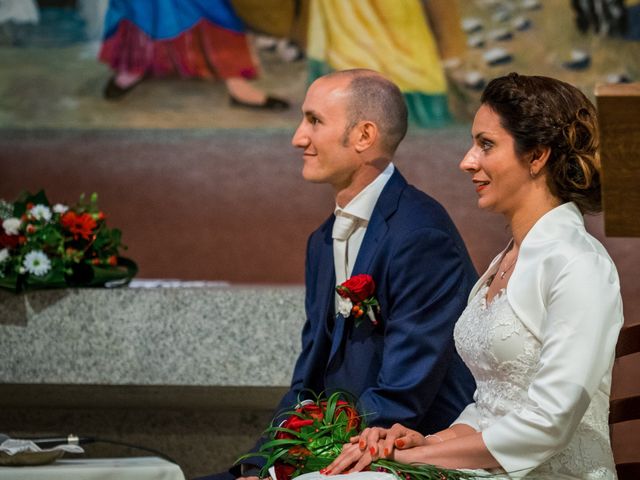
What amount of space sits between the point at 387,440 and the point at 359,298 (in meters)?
0.80

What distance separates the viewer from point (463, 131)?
19.1 feet

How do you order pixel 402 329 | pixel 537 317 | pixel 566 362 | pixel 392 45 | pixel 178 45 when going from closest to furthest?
pixel 566 362 < pixel 537 317 < pixel 402 329 < pixel 392 45 < pixel 178 45

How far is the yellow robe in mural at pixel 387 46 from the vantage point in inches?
231

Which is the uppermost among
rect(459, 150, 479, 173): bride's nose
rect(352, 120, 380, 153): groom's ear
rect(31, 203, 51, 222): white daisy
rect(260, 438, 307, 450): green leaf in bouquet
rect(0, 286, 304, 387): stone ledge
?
rect(459, 150, 479, 173): bride's nose

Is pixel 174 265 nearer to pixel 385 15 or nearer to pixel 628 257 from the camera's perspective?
pixel 385 15

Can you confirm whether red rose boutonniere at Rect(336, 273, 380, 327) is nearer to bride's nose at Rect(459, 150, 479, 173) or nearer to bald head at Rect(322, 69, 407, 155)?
bald head at Rect(322, 69, 407, 155)

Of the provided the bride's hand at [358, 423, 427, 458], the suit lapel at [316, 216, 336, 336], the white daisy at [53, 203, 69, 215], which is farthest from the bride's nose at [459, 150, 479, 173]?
the white daisy at [53, 203, 69, 215]

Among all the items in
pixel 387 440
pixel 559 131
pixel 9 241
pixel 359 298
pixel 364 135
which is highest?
pixel 559 131

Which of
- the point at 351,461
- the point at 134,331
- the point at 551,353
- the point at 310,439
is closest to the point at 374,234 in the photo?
the point at 310,439

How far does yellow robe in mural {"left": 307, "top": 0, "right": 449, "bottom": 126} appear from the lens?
5855mm

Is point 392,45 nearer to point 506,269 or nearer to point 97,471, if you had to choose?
point 97,471

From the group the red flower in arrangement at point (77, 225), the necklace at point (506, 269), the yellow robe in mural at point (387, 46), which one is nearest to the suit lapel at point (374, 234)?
the necklace at point (506, 269)

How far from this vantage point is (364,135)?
3865 mm

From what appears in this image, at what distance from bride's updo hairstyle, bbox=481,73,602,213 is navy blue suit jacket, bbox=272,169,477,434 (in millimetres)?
790
